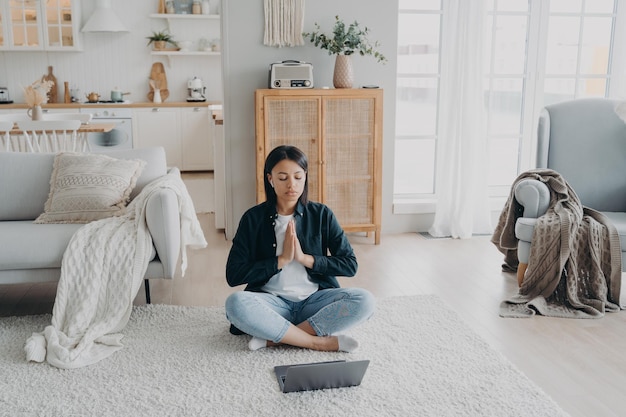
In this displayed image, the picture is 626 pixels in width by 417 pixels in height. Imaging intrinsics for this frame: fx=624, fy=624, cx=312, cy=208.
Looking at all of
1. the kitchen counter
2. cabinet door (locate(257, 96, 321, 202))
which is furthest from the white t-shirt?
the kitchen counter

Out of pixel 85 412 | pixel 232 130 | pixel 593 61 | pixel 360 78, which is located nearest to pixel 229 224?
pixel 232 130

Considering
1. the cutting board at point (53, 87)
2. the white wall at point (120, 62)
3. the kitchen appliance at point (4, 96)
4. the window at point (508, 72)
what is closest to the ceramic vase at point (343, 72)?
the window at point (508, 72)

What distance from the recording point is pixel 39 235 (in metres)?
2.84

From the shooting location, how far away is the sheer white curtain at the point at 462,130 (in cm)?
437

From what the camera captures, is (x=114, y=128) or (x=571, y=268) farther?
(x=114, y=128)

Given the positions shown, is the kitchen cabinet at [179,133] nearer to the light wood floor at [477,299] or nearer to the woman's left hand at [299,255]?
the light wood floor at [477,299]

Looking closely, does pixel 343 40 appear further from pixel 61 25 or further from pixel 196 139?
pixel 61 25

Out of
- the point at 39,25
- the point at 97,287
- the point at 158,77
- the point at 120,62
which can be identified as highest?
the point at 39,25

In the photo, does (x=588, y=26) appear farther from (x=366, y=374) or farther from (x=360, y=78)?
(x=366, y=374)

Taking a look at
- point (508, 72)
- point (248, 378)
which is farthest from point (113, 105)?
point (248, 378)

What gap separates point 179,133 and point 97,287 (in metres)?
4.58

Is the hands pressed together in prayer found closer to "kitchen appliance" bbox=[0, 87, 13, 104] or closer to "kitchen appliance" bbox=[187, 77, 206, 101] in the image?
"kitchen appliance" bbox=[187, 77, 206, 101]

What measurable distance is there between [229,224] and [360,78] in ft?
4.63

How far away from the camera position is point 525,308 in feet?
9.99
